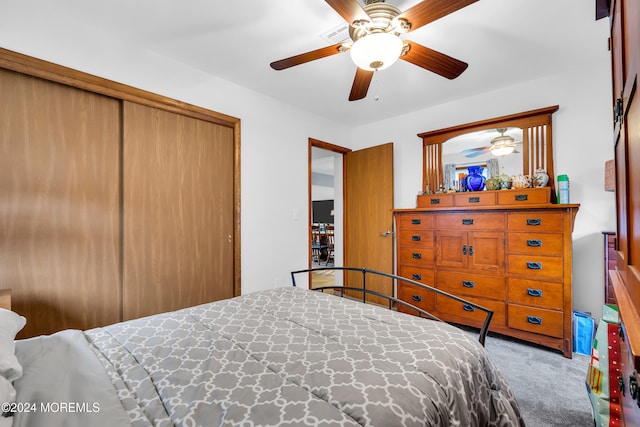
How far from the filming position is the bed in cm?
74

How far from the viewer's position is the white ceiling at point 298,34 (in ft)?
6.19

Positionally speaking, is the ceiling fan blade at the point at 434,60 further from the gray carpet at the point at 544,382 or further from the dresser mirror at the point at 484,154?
the gray carpet at the point at 544,382

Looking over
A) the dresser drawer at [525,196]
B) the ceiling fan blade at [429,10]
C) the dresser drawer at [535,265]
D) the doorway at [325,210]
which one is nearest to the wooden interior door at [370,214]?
the doorway at [325,210]

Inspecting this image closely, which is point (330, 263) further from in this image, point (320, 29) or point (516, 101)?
point (320, 29)

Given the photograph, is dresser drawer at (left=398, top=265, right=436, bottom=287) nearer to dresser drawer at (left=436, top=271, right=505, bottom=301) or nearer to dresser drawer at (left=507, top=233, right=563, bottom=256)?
dresser drawer at (left=436, top=271, right=505, bottom=301)

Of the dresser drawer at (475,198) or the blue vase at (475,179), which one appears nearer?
the dresser drawer at (475,198)

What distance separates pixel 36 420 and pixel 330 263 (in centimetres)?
719

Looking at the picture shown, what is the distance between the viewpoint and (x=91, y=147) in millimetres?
2156

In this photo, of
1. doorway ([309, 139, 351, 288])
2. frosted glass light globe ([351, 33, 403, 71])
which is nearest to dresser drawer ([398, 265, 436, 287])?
doorway ([309, 139, 351, 288])

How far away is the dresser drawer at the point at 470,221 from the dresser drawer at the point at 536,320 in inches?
28.7

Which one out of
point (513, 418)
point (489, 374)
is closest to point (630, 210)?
point (489, 374)

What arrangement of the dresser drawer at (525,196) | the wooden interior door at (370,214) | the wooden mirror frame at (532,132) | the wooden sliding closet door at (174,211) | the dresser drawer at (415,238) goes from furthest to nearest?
the wooden interior door at (370,214), the dresser drawer at (415,238), the wooden mirror frame at (532,132), the dresser drawer at (525,196), the wooden sliding closet door at (174,211)

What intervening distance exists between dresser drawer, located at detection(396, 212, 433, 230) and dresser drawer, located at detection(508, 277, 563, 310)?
0.89 meters

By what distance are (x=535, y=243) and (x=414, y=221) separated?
109 centimetres
